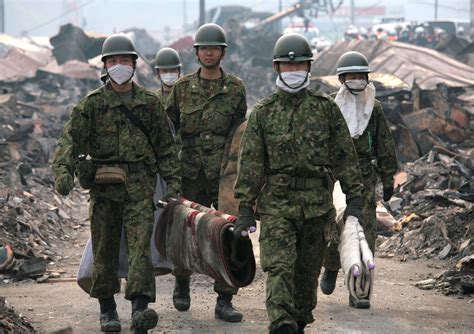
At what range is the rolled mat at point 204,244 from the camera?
23.5 feet

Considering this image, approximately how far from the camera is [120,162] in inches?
303

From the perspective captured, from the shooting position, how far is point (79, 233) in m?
14.5

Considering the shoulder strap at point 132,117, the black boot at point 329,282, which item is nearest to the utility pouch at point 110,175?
the shoulder strap at point 132,117

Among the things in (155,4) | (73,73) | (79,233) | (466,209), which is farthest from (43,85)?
(155,4)

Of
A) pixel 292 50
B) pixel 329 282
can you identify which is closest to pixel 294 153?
pixel 292 50

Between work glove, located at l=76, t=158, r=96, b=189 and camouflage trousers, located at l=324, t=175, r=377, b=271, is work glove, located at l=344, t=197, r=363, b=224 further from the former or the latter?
camouflage trousers, located at l=324, t=175, r=377, b=271

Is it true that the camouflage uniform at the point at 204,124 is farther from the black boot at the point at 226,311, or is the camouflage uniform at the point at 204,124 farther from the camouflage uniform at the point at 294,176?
the camouflage uniform at the point at 294,176

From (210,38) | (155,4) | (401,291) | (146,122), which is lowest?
(401,291)

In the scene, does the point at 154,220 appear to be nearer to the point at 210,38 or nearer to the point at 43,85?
the point at 210,38

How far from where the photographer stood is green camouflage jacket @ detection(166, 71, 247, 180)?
8.83 m

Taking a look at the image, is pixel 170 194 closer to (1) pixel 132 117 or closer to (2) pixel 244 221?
(1) pixel 132 117

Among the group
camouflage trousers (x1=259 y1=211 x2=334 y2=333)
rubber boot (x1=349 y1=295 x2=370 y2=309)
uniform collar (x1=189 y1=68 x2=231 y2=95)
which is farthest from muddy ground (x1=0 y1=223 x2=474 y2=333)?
uniform collar (x1=189 y1=68 x2=231 y2=95)

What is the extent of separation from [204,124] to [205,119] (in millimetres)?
41

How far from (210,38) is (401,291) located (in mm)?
2923
